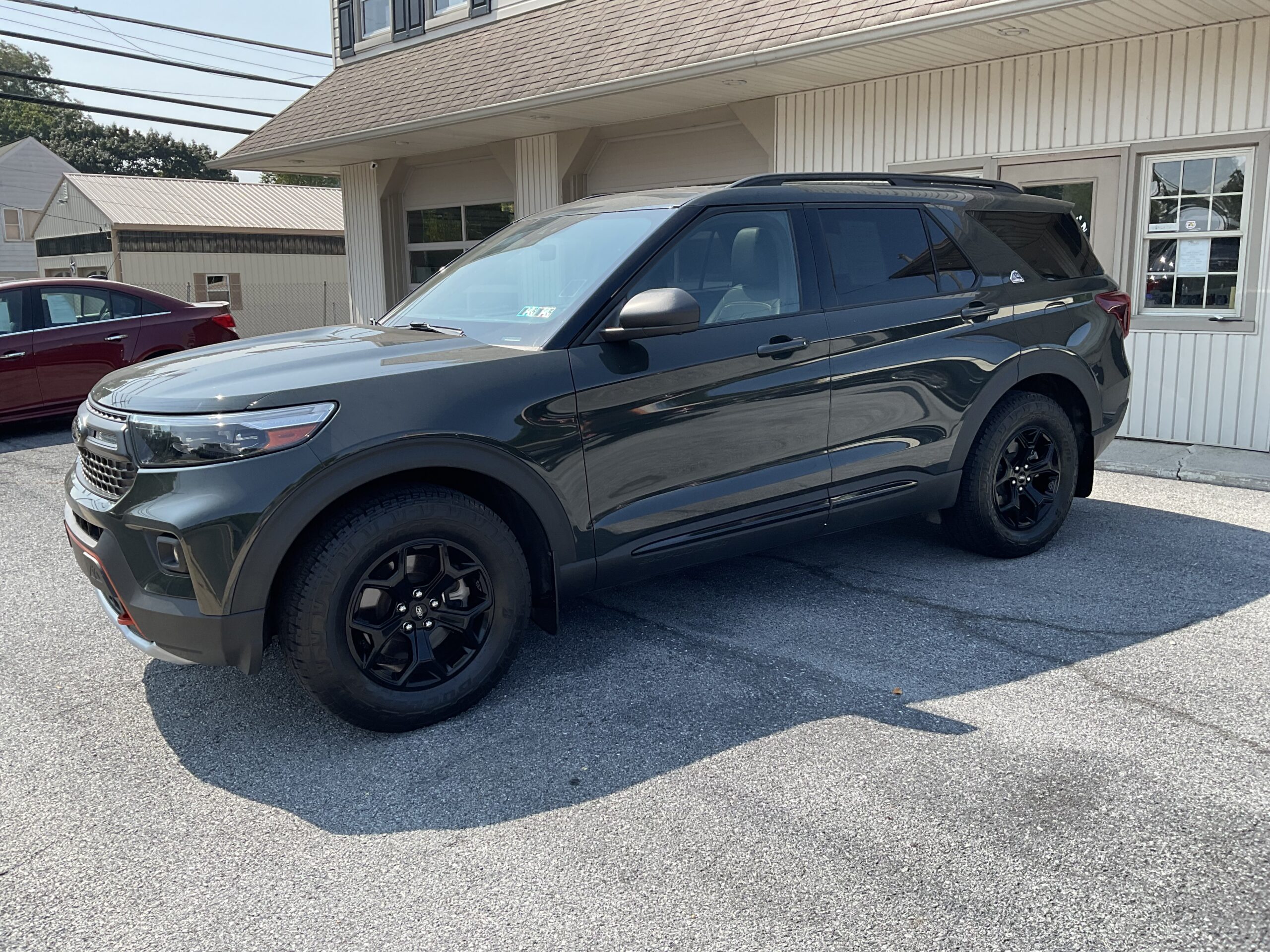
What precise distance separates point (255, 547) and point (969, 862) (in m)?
2.20

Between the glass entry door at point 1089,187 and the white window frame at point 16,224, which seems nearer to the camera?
the glass entry door at point 1089,187

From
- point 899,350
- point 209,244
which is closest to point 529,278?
point 899,350

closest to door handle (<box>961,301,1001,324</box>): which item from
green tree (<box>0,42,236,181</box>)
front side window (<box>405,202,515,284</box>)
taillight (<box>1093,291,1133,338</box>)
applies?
taillight (<box>1093,291,1133,338</box>)

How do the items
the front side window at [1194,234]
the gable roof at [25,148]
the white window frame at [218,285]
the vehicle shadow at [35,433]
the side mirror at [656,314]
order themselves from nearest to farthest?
1. the side mirror at [656,314]
2. the front side window at [1194,234]
3. the vehicle shadow at [35,433]
4. the white window frame at [218,285]
5. the gable roof at [25,148]

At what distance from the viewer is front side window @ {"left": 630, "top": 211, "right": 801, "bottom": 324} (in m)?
4.07

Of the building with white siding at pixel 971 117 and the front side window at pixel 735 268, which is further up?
the building with white siding at pixel 971 117

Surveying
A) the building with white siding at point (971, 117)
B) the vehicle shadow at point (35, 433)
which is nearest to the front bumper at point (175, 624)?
the building with white siding at point (971, 117)

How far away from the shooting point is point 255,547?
311 cm

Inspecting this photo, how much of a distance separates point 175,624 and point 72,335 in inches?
330

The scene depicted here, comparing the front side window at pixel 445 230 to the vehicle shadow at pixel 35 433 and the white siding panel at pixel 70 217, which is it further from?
the white siding panel at pixel 70 217

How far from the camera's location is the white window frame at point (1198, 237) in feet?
25.7

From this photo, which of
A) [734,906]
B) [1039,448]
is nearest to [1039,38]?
[1039,448]

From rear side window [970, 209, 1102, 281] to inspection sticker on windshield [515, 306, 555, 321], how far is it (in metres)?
2.40

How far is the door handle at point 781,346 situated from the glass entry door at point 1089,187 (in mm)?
5498
